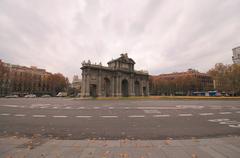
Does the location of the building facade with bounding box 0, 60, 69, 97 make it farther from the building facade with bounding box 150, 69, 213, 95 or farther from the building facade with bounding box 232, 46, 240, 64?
the building facade with bounding box 232, 46, 240, 64

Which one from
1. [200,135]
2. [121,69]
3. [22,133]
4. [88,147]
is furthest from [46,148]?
[121,69]

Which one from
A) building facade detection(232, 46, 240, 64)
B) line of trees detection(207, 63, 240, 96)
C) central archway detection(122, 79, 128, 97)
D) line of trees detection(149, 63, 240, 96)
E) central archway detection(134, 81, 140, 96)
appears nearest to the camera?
line of trees detection(207, 63, 240, 96)

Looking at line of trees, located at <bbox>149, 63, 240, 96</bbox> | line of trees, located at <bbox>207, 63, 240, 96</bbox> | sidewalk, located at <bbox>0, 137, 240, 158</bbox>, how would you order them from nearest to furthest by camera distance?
1. sidewalk, located at <bbox>0, 137, 240, 158</bbox>
2. line of trees, located at <bbox>207, 63, 240, 96</bbox>
3. line of trees, located at <bbox>149, 63, 240, 96</bbox>

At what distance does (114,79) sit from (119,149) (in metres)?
69.9

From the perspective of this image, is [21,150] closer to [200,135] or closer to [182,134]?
[182,134]

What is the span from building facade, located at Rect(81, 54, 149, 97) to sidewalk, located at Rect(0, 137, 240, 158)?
5660cm

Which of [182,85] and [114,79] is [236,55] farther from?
[114,79]

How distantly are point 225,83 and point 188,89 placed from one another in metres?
51.9

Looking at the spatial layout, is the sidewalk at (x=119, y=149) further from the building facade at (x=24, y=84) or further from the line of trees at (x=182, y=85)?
the line of trees at (x=182, y=85)

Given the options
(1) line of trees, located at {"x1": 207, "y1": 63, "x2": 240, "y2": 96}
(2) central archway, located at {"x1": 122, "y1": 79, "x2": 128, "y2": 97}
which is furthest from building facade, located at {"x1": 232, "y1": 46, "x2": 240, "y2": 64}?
(2) central archway, located at {"x1": 122, "y1": 79, "x2": 128, "y2": 97}

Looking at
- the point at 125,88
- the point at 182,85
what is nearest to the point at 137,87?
the point at 125,88

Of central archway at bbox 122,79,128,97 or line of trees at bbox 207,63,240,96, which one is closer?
line of trees at bbox 207,63,240,96

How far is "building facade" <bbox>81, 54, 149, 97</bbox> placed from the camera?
211 ft

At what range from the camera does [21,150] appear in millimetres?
4953
